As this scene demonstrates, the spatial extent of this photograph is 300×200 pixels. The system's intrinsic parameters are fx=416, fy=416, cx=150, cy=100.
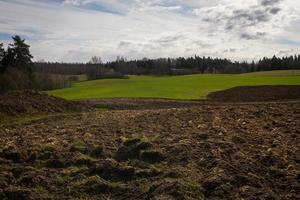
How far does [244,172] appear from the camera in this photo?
336 inches

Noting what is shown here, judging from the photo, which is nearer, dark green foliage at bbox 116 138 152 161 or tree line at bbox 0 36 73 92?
dark green foliage at bbox 116 138 152 161

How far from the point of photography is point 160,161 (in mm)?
9852

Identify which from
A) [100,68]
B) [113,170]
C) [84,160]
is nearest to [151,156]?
[113,170]

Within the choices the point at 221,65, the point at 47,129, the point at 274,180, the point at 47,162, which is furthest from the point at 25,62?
the point at 221,65

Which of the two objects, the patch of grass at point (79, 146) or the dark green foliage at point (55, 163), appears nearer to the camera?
the dark green foliage at point (55, 163)

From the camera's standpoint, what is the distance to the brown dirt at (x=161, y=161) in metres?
7.99

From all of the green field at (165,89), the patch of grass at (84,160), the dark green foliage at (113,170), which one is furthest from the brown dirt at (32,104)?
the green field at (165,89)

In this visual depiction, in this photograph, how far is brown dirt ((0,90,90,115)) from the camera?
22923mm

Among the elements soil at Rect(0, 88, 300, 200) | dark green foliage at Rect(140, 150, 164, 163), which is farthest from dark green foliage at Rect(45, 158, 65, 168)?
dark green foliage at Rect(140, 150, 164, 163)

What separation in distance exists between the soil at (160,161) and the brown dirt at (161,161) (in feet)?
0.06

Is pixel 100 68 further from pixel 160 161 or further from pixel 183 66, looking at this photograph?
pixel 160 161

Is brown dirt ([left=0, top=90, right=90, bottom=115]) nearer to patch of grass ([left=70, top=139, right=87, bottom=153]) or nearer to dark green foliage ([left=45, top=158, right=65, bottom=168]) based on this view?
patch of grass ([left=70, top=139, right=87, bottom=153])

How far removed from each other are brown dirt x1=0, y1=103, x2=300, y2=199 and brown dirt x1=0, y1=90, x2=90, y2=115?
8847mm

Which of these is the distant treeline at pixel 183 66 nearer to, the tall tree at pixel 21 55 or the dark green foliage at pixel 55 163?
the tall tree at pixel 21 55
